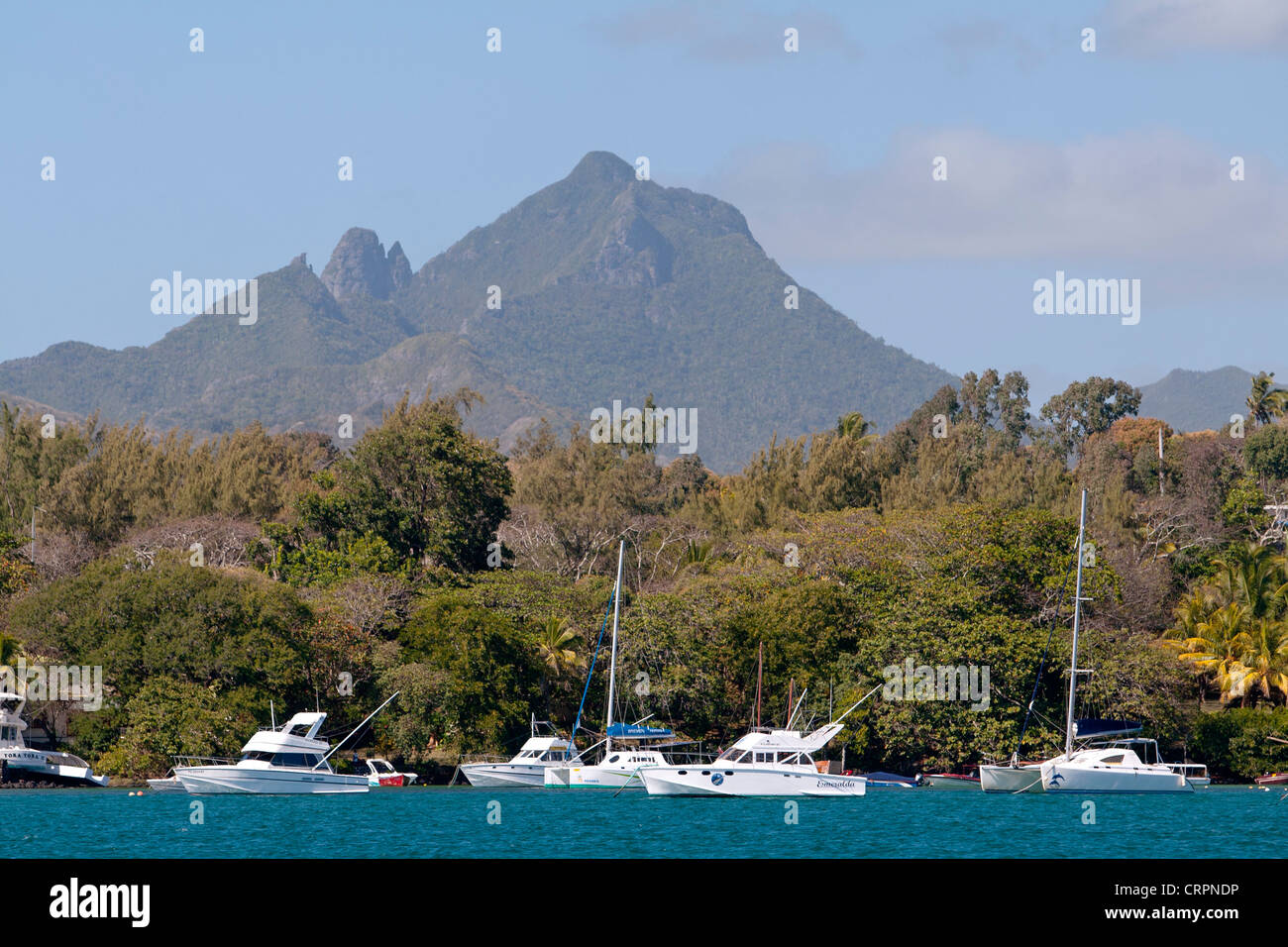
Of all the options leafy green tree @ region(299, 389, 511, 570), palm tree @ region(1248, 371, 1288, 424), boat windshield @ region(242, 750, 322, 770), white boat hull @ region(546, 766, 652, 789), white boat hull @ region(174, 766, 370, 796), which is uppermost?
palm tree @ region(1248, 371, 1288, 424)

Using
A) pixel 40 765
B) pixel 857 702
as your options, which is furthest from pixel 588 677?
pixel 40 765

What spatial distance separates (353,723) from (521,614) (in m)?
8.49

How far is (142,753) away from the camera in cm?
5406

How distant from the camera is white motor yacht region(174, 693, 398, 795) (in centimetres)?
5184

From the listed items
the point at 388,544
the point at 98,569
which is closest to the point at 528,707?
the point at 388,544

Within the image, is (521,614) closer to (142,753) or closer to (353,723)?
(353,723)

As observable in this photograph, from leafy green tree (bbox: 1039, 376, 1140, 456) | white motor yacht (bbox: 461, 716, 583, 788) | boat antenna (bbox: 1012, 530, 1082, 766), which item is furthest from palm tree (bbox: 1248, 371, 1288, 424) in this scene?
white motor yacht (bbox: 461, 716, 583, 788)

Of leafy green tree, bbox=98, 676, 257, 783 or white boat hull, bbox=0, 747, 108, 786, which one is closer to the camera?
leafy green tree, bbox=98, 676, 257, 783

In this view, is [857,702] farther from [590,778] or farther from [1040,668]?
[590,778]

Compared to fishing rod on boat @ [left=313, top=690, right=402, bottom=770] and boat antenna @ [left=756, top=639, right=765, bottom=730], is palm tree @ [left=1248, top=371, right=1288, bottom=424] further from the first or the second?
fishing rod on boat @ [left=313, top=690, right=402, bottom=770]

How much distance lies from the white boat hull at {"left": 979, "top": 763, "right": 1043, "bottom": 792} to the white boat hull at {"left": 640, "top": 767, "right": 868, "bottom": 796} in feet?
14.4

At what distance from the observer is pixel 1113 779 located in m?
54.6

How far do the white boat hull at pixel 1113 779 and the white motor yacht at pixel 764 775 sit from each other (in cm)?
723
